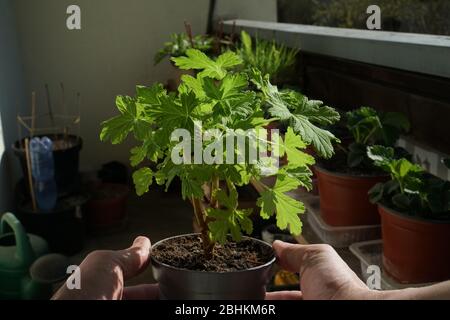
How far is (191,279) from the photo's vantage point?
660 mm

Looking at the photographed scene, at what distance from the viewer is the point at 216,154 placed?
0.63 metres

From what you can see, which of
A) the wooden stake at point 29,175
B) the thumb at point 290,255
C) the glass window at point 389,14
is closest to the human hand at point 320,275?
the thumb at point 290,255

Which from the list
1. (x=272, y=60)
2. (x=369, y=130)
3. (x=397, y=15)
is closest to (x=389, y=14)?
(x=397, y=15)

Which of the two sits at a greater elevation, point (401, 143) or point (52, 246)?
point (401, 143)

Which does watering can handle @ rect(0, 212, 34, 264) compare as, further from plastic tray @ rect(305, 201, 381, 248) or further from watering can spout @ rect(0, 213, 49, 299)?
plastic tray @ rect(305, 201, 381, 248)

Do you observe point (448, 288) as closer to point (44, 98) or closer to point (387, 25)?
point (387, 25)

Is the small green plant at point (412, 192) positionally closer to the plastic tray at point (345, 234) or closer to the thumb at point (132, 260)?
the plastic tray at point (345, 234)

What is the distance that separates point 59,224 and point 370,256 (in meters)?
2.03

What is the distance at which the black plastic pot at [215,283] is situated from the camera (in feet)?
2.13

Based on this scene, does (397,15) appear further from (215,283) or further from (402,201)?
(215,283)

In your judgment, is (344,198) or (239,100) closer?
(239,100)

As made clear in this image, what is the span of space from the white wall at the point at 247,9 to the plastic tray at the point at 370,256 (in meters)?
2.80
